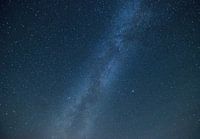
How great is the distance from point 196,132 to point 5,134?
35.9 feet

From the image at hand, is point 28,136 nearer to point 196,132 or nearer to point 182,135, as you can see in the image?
point 182,135

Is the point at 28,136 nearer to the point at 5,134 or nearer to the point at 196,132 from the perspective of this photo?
the point at 5,134

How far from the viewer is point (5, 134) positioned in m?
12.9

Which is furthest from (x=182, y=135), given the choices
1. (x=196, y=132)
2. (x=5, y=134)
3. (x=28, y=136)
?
(x=5, y=134)

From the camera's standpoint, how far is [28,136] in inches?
465

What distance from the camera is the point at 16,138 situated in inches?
493

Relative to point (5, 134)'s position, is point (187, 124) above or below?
below

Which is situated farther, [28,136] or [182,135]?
[182,135]

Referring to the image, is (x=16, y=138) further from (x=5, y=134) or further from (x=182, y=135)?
(x=182, y=135)

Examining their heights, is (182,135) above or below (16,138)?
below

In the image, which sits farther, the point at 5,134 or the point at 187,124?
the point at 5,134

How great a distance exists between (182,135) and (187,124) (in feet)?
4.69

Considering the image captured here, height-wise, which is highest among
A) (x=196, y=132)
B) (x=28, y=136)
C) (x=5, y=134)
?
(x=5, y=134)

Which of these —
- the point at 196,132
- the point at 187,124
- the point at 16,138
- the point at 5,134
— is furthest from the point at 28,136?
the point at 196,132
